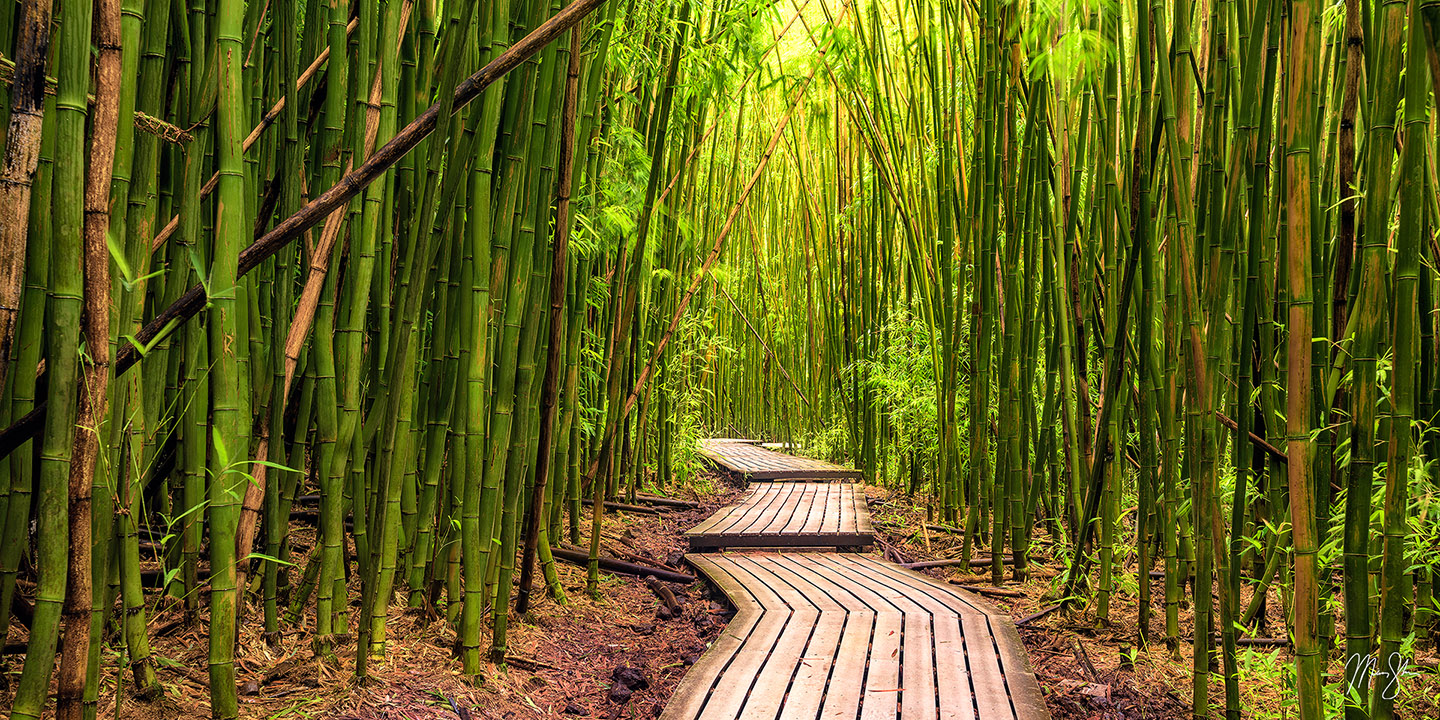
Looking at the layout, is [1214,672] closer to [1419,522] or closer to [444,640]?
[1419,522]

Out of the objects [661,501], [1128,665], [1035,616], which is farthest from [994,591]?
[661,501]

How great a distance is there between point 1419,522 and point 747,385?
231 inches

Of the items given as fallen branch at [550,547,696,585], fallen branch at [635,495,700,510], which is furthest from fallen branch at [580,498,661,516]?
fallen branch at [550,547,696,585]

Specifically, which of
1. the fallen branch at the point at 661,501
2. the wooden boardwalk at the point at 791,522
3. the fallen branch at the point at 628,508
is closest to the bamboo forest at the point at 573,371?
the wooden boardwalk at the point at 791,522

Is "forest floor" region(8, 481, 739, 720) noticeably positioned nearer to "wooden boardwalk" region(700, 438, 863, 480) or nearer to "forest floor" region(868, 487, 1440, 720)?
"forest floor" region(868, 487, 1440, 720)

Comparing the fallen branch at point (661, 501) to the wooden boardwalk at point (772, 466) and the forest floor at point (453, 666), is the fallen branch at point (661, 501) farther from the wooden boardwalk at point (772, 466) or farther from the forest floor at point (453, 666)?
the forest floor at point (453, 666)

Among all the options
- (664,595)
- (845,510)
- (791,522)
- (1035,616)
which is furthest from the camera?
(845,510)

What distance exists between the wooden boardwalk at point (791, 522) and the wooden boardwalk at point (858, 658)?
449 mm

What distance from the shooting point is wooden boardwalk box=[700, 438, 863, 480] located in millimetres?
3982

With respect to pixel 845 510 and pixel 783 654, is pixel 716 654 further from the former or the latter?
pixel 845 510

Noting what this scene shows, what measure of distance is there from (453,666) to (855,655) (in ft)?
2.14

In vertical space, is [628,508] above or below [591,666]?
above

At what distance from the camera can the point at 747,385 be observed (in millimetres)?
6898

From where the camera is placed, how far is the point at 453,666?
1.21 m
